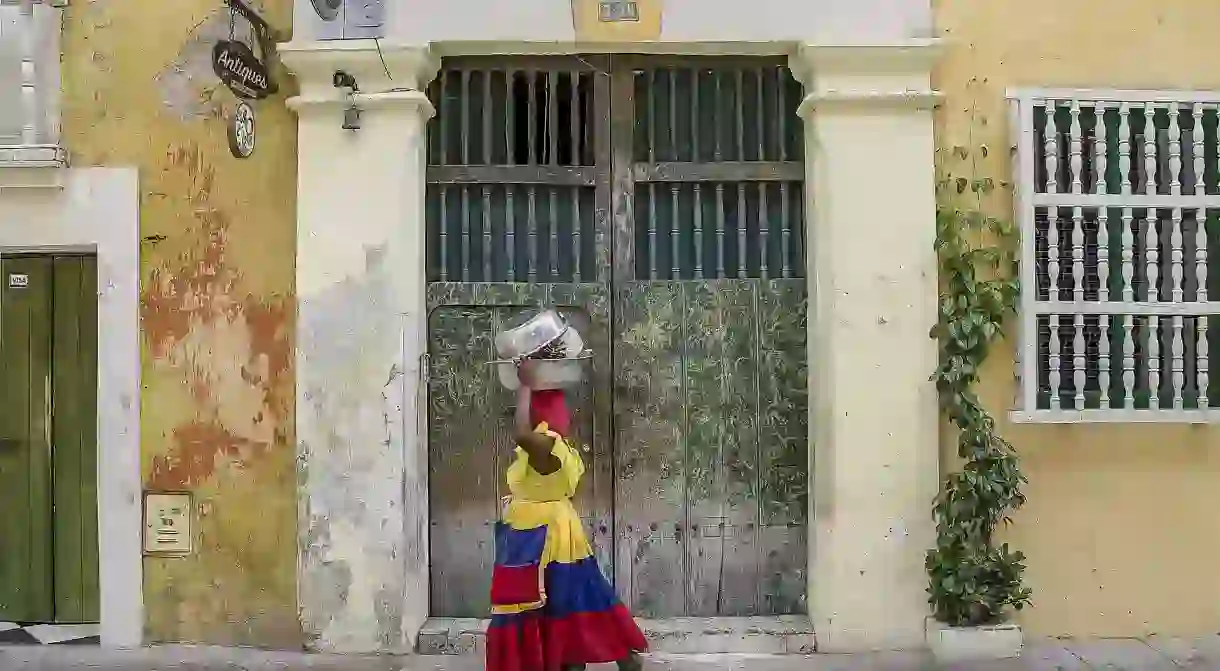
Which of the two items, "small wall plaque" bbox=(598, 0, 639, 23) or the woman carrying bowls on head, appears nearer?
the woman carrying bowls on head

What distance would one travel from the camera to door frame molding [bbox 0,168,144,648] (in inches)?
208

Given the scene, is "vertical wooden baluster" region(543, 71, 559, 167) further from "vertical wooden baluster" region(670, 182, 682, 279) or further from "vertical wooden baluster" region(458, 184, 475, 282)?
"vertical wooden baluster" region(670, 182, 682, 279)

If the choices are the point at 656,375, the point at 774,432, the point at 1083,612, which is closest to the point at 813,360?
the point at 774,432

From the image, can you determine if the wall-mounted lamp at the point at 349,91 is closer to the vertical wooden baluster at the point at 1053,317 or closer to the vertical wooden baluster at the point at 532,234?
the vertical wooden baluster at the point at 532,234

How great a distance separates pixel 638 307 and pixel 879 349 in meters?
1.18

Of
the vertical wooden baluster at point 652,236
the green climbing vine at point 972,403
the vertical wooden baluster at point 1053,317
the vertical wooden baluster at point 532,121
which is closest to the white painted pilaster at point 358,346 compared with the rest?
the vertical wooden baluster at point 532,121

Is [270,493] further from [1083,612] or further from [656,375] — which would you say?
[1083,612]

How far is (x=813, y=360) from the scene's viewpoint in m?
5.33

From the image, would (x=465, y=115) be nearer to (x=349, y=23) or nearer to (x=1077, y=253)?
(x=349, y=23)

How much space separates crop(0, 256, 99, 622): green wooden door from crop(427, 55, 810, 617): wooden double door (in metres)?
1.74

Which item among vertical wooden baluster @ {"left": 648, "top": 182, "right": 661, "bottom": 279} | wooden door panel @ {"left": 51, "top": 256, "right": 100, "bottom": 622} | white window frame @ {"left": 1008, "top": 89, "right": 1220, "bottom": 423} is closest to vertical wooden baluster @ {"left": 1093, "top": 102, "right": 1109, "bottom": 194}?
white window frame @ {"left": 1008, "top": 89, "right": 1220, "bottom": 423}

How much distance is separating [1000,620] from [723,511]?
136 centimetres

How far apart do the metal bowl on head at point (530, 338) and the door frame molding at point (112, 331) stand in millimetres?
2140

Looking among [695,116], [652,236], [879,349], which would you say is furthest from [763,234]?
[879,349]
